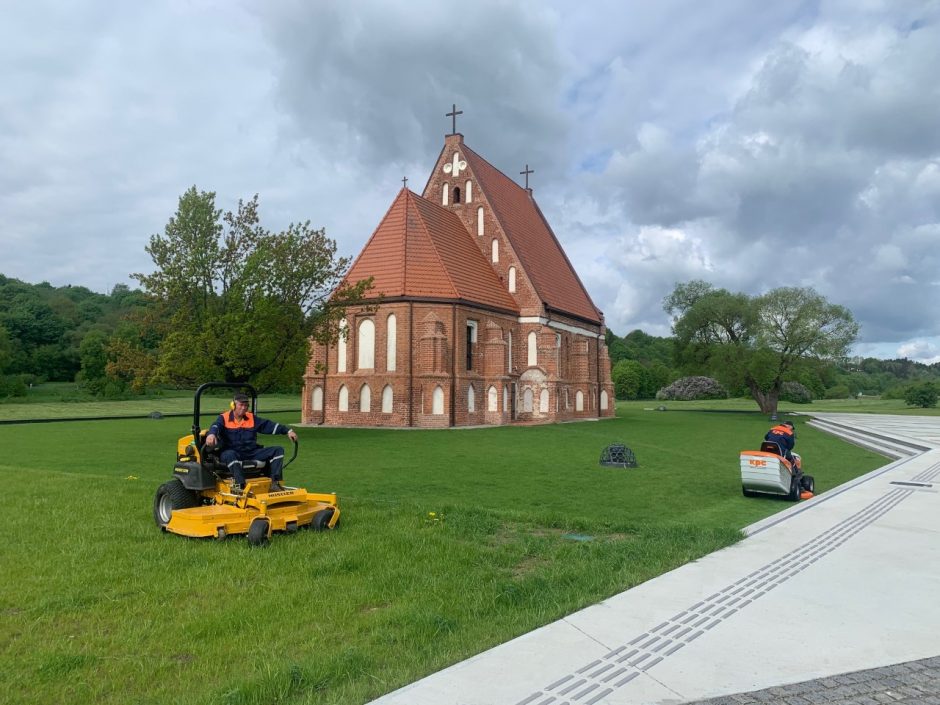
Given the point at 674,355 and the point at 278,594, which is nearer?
the point at 278,594

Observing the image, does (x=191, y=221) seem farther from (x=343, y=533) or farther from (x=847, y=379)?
(x=847, y=379)

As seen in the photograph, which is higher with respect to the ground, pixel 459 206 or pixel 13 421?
pixel 459 206

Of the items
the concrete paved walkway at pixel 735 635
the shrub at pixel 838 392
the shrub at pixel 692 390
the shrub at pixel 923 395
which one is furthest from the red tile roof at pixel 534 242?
the shrub at pixel 838 392

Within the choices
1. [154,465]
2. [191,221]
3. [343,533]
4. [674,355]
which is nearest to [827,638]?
[343,533]

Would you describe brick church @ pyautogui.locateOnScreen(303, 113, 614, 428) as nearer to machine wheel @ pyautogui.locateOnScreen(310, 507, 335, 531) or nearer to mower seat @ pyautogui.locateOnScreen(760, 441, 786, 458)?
mower seat @ pyautogui.locateOnScreen(760, 441, 786, 458)

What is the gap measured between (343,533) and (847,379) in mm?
111798

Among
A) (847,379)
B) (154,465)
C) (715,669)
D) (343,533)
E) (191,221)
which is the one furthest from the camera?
(847,379)

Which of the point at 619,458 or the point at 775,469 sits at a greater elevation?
the point at 775,469

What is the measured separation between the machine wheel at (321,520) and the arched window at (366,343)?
69.3ft

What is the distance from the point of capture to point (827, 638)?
13.0 ft

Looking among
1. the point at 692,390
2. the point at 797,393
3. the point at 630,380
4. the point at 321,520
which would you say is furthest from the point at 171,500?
the point at 630,380

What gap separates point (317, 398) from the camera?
28938 mm

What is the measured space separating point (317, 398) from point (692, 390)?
65604mm

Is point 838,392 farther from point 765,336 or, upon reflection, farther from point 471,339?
point 471,339
